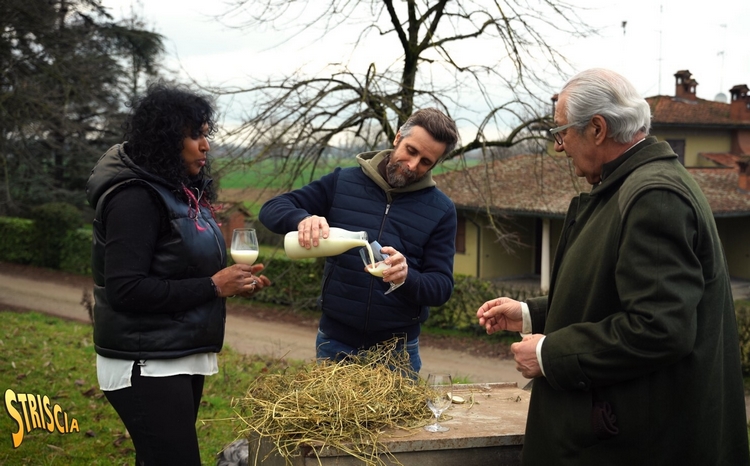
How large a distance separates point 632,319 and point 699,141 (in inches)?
1082

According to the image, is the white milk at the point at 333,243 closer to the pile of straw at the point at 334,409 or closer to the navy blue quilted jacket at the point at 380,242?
the navy blue quilted jacket at the point at 380,242

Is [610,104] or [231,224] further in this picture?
[231,224]

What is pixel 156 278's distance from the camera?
2697mm

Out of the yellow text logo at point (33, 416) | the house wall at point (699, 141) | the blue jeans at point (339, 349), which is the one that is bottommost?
the yellow text logo at point (33, 416)

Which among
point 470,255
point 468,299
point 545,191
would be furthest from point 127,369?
point 470,255

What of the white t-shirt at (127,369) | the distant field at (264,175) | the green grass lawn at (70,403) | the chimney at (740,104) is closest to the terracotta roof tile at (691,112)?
the chimney at (740,104)

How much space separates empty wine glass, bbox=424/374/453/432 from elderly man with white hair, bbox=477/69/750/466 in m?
0.42

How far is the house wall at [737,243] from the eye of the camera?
23.8 meters

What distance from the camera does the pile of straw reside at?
8.04ft

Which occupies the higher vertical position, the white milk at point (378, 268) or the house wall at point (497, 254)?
the white milk at point (378, 268)

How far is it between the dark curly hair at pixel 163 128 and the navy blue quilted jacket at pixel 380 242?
656mm

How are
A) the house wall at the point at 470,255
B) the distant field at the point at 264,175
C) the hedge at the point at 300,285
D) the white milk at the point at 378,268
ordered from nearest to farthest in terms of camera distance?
the white milk at the point at 378,268 < the distant field at the point at 264,175 < the hedge at the point at 300,285 < the house wall at the point at 470,255

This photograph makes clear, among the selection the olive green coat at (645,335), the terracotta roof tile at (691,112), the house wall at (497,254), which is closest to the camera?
the olive green coat at (645,335)

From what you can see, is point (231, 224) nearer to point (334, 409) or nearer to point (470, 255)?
point (470, 255)
